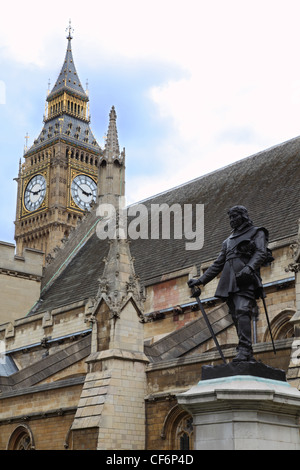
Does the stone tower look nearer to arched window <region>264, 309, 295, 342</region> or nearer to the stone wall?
arched window <region>264, 309, 295, 342</region>

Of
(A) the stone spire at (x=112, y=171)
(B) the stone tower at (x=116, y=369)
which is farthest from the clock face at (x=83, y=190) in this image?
(B) the stone tower at (x=116, y=369)

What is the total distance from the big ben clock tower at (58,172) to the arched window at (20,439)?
61.5m

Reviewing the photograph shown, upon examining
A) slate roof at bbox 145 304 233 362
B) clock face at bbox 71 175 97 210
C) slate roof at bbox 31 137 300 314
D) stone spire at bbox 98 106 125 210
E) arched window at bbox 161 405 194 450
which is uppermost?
clock face at bbox 71 175 97 210

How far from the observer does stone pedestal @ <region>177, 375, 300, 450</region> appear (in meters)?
8.32

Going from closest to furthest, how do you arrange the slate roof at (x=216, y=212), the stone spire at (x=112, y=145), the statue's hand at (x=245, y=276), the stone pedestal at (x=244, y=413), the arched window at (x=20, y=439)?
the stone pedestal at (x=244, y=413) < the statue's hand at (x=245, y=276) < the arched window at (x=20, y=439) < the slate roof at (x=216, y=212) < the stone spire at (x=112, y=145)

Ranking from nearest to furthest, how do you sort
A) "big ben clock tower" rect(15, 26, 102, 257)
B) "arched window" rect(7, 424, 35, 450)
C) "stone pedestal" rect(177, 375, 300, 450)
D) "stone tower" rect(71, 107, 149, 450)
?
"stone pedestal" rect(177, 375, 300, 450) < "stone tower" rect(71, 107, 149, 450) < "arched window" rect(7, 424, 35, 450) < "big ben clock tower" rect(15, 26, 102, 257)

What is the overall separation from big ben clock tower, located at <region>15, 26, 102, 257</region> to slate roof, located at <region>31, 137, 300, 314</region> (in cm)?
5010

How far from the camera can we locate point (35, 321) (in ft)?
94.4

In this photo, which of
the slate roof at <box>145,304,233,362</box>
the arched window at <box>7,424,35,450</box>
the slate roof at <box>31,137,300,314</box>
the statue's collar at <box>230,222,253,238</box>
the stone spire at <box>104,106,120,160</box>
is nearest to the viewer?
the statue's collar at <box>230,222,253,238</box>

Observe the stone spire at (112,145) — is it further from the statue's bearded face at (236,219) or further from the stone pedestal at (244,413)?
the stone pedestal at (244,413)

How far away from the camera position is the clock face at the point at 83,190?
280 feet

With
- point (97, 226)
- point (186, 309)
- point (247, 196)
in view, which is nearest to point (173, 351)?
point (186, 309)

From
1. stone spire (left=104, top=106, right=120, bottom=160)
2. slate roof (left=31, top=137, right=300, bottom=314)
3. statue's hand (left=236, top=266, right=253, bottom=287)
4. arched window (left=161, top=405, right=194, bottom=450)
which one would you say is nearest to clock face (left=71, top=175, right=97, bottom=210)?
stone spire (left=104, top=106, right=120, bottom=160)
